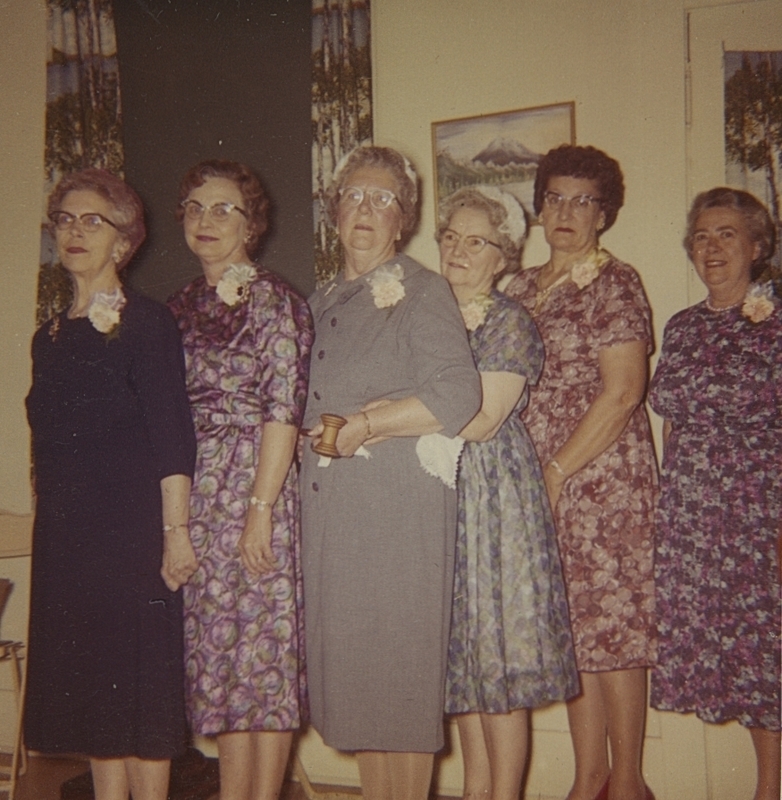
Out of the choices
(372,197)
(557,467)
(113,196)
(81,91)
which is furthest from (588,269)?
(81,91)

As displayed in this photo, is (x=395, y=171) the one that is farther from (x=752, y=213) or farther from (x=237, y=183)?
(x=752, y=213)

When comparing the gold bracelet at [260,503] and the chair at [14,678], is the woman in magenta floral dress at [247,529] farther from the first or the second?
the chair at [14,678]

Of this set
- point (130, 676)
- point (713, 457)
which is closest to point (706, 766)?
point (713, 457)

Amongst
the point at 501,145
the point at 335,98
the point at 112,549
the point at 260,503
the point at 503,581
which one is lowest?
the point at 503,581

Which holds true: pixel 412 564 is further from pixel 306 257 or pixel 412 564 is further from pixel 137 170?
pixel 137 170

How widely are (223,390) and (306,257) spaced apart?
1140mm

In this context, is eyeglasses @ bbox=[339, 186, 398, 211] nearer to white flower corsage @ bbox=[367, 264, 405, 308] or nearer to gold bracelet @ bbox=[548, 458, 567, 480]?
white flower corsage @ bbox=[367, 264, 405, 308]

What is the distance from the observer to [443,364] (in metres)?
1.89

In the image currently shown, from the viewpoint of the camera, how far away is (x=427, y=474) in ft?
6.37

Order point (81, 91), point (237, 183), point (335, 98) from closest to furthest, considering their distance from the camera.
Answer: point (237, 183) → point (335, 98) → point (81, 91)

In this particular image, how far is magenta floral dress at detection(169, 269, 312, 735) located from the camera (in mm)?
1949

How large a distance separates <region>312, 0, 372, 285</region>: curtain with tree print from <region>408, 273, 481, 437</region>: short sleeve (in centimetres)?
102

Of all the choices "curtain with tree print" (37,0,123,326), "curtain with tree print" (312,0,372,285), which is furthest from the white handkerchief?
"curtain with tree print" (37,0,123,326)

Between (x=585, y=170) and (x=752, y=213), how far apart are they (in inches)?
21.4
